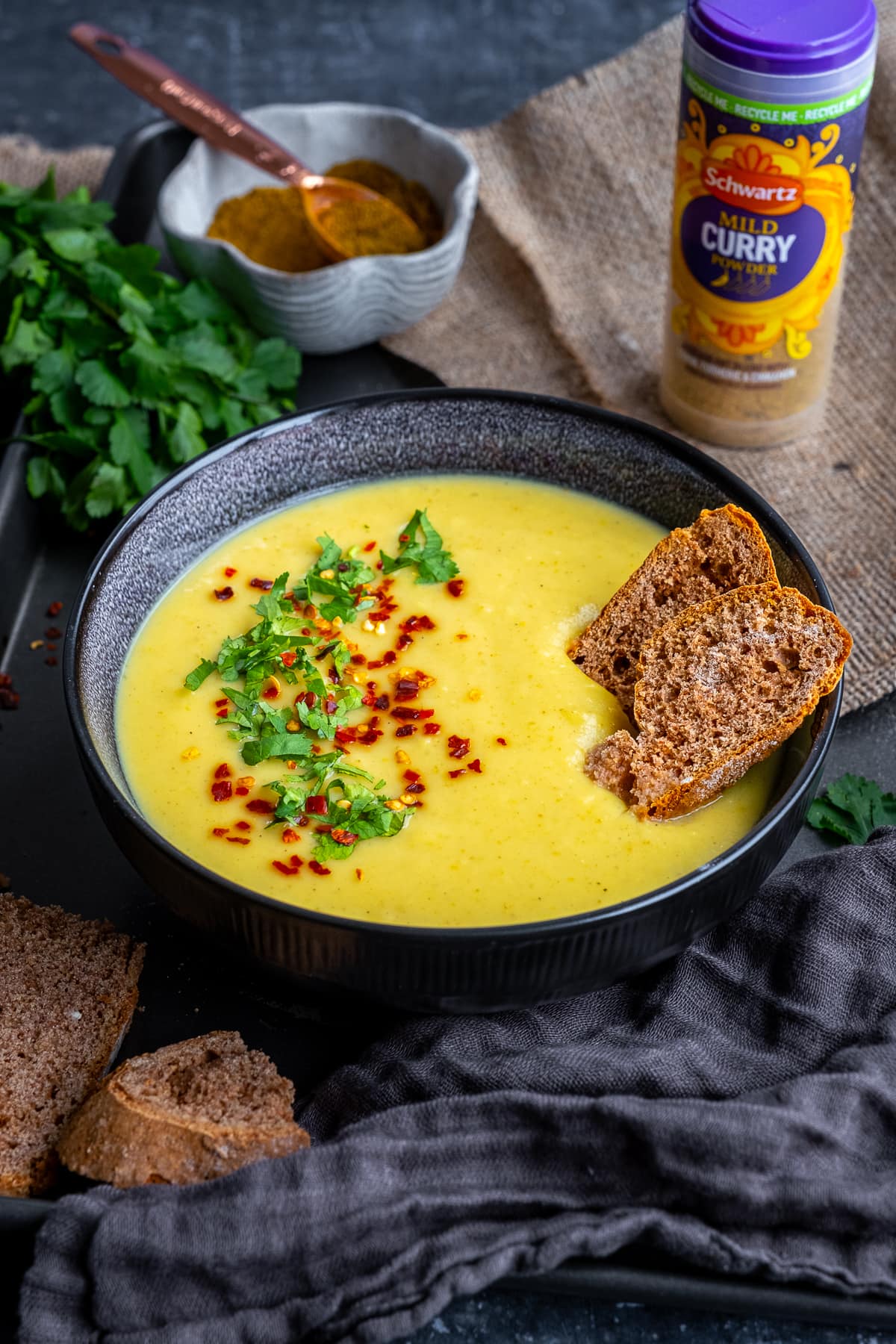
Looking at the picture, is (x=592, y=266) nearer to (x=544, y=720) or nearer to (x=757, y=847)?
(x=544, y=720)

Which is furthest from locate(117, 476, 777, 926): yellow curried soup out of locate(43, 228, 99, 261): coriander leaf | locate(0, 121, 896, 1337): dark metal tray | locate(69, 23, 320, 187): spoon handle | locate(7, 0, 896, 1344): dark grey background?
locate(7, 0, 896, 1344): dark grey background

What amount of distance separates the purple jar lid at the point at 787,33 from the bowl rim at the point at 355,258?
803 mm

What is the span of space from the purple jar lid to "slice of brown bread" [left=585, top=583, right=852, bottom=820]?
1.04m

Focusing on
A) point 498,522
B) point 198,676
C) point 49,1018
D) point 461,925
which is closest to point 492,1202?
point 461,925

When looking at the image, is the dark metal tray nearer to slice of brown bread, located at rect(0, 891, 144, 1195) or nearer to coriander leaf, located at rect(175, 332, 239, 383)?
slice of brown bread, located at rect(0, 891, 144, 1195)

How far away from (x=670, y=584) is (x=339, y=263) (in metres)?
1.35

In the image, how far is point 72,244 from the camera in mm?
3363

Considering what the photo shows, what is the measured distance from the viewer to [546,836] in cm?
240

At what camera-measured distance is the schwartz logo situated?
10.0 ft

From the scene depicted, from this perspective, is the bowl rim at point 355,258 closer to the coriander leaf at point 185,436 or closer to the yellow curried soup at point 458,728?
the coriander leaf at point 185,436

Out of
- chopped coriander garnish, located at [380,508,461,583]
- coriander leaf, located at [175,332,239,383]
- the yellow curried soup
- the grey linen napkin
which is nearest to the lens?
the grey linen napkin

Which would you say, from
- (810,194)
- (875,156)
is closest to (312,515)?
(810,194)

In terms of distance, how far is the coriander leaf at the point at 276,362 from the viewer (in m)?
3.44

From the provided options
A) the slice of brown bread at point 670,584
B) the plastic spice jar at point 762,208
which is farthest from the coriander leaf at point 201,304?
the slice of brown bread at point 670,584
